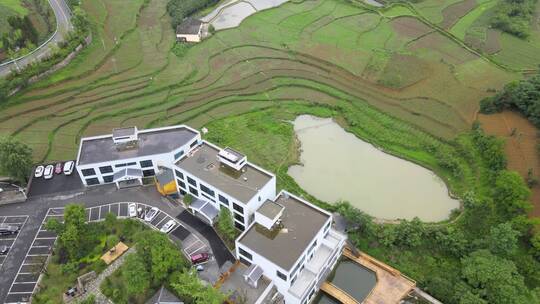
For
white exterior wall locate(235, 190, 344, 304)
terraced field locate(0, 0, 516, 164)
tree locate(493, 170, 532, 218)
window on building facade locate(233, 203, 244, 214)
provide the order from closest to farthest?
white exterior wall locate(235, 190, 344, 304) < window on building facade locate(233, 203, 244, 214) < tree locate(493, 170, 532, 218) < terraced field locate(0, 0, 516, 164)

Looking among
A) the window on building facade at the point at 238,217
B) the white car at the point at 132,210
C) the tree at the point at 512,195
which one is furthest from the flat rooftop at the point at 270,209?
the tree at the point at 512,195

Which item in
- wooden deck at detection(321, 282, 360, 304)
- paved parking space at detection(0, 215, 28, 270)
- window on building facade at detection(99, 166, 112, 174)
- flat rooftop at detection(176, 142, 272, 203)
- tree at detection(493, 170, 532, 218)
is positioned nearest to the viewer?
wooden deck at detection(321, 282, 360, 304)

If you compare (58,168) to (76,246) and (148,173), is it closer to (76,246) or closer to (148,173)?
(148,173)

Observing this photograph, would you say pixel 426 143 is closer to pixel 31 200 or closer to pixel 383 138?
pixel 383 138

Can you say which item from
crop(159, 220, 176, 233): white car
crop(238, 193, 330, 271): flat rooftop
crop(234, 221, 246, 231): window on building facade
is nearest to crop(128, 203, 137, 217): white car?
crop(159, 220, 176, 233): white car

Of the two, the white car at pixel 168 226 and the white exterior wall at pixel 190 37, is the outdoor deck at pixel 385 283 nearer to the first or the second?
the white car at pixel 168 226

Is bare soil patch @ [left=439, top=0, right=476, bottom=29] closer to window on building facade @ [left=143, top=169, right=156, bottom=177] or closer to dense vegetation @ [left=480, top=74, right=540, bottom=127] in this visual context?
dense vegetation @ [left=480, top=74, right=540, bottom=127]
